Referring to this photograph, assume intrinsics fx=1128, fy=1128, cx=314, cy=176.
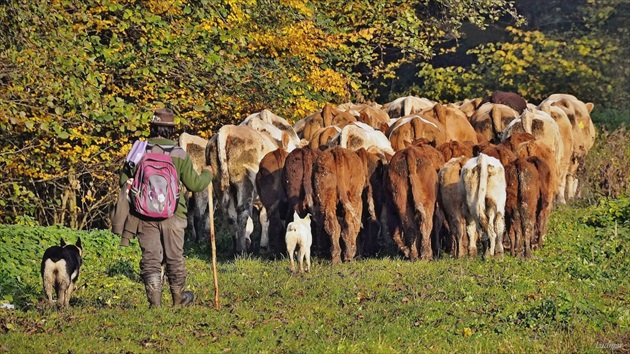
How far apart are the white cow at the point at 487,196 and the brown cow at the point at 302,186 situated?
2.40m

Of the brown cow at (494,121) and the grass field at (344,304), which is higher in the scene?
the brown cow at (494,121)

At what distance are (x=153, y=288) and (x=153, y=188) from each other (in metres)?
1.13

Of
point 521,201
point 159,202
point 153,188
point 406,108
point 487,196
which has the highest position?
point 406,108

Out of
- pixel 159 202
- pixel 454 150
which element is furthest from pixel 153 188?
pixel 454 150

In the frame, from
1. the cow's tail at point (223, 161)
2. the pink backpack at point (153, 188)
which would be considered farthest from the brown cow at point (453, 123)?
the pink backpack at point (153, 188)

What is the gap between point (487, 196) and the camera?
1617cm

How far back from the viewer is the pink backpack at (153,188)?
36.5ft

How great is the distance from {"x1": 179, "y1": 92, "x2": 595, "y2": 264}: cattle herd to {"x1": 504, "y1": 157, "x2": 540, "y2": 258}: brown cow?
0.05ft

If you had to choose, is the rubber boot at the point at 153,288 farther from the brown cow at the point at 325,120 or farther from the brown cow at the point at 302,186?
the brown cow at the point at 325,120

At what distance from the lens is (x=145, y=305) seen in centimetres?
1212

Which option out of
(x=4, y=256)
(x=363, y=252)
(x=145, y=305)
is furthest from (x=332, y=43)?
(x=145, y=305)

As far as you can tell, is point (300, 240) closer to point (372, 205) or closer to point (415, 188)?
point (415, 188)

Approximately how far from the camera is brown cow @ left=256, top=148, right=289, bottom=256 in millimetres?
17875

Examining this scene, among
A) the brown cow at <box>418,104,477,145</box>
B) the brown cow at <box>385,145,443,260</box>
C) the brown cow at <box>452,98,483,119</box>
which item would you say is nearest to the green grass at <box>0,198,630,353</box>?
the brown cow at <box>385,145,443,260</box>
